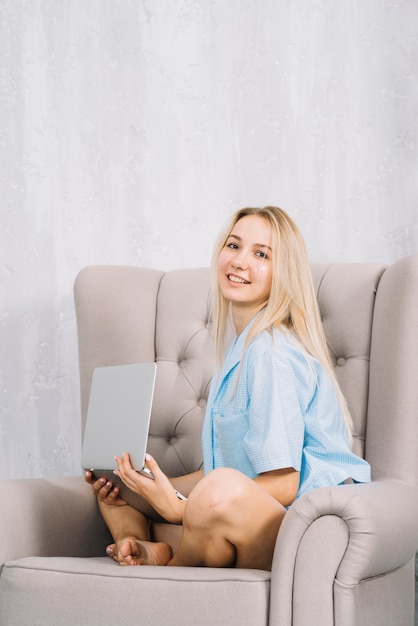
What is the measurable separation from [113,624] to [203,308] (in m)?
0.83

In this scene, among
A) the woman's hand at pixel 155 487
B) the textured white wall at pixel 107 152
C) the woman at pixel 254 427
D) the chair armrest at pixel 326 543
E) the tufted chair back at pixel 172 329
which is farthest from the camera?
the textured white wall at pixel 107 152

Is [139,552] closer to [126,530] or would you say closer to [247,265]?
[126,530]

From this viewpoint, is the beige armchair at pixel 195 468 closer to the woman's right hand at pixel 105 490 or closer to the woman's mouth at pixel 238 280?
the woman's right hand at pixel 105 490

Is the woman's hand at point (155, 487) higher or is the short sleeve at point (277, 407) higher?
the short sleeve at point (277, 407)

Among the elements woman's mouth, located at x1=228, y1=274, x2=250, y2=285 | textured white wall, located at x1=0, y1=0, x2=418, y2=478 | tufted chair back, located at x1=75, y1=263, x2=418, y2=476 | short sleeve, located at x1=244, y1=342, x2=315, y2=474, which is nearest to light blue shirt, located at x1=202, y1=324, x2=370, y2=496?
short sleeve, located at x1=244, y1=342, x2=315, y2=474

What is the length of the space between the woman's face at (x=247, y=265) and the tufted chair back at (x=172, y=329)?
20 cm

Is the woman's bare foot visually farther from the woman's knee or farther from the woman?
the woman's knee

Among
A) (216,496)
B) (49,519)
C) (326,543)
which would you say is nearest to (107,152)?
(49,519)

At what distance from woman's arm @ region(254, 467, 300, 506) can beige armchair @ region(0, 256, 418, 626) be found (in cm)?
14

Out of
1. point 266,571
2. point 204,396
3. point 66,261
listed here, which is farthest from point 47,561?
point 66,261

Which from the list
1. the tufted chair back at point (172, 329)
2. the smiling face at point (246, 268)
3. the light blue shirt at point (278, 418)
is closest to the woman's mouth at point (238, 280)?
the smiling face at point (246, 268)

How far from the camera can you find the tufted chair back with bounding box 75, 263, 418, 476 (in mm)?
1792

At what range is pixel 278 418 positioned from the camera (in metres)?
1.44

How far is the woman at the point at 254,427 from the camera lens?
1.33 metres
